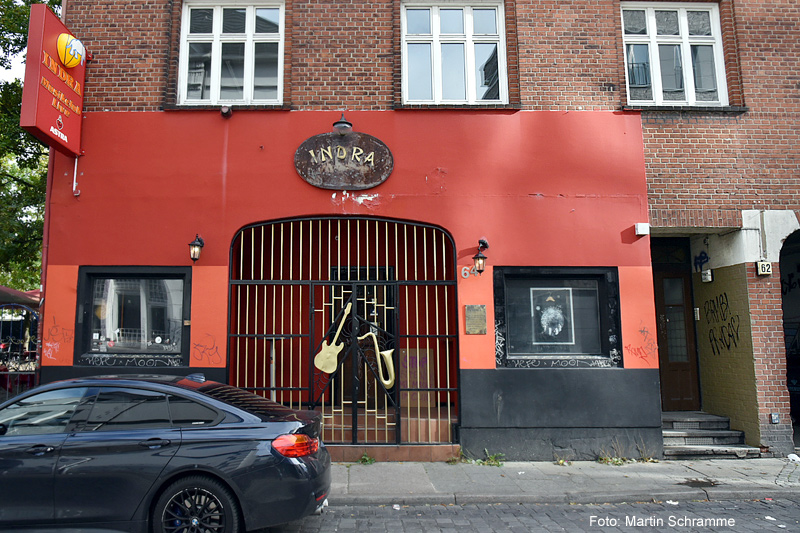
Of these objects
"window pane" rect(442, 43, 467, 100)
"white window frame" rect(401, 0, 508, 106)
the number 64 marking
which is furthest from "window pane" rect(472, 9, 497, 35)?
the number 64 marking

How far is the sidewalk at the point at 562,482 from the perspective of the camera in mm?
6035

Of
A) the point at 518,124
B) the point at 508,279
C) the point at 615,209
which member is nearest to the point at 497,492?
the point at 508,279

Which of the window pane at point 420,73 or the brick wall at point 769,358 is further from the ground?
the window pane at point 420,73

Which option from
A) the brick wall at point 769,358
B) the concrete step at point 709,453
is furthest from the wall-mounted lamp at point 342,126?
the concrete step at point 709,453

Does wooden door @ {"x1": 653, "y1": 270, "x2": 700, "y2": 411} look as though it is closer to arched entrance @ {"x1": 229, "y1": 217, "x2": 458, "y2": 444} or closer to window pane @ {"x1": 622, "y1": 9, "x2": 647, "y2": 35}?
arched entrance @ {"x1": 229, "y1": 217, "x2": 458, "y2": 444}

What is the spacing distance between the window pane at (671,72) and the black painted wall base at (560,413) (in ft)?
15.1

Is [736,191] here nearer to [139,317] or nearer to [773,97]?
[773,97]

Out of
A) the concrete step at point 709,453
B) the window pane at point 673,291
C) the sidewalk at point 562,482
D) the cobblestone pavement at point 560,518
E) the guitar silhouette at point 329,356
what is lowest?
the cobblestone pavement at point 560,518

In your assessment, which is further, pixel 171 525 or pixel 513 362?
pixel 513 362

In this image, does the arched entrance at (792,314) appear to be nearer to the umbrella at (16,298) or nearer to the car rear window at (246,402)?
the car rear window at (246,402)

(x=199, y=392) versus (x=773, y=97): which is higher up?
(x=773, y=97)

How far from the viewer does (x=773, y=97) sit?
8.37 m

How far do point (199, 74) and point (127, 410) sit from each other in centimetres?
591

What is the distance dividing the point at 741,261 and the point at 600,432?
3.51 metres
